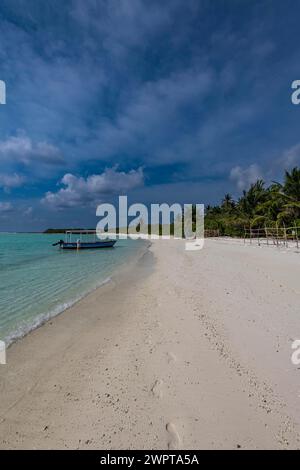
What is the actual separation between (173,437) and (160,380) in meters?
0.90

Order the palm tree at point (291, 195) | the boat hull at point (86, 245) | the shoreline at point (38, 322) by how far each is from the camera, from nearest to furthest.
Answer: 1. the shoreline at point (38, 322)
2. the palm tree at point (291, 195)
3. the boat hull at point (86, 245)

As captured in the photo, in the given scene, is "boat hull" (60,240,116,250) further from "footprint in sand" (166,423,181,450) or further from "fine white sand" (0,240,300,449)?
"footprint in sand" (166,423,181,450)

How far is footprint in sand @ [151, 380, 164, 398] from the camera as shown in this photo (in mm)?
2827

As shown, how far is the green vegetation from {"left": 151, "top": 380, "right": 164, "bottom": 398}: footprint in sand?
28231 millimetres

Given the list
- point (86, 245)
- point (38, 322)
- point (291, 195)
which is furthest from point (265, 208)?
point (38, 322)

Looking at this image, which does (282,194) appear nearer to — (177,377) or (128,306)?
(128,306)

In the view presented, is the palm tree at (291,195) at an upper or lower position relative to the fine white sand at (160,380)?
upper

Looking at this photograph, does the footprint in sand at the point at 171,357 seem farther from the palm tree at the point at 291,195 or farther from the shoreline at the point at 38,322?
the palm tree at the point at 291,195

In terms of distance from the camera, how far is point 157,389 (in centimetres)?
294

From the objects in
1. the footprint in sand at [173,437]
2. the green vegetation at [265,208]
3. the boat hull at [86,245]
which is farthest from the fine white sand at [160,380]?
the boat hull at [86,245]

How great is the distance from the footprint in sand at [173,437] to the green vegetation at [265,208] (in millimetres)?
28795

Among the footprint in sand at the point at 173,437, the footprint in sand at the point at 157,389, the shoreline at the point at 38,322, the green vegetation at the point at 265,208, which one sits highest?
the green vegetation at the point at 265,208

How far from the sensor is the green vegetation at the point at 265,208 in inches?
1215
